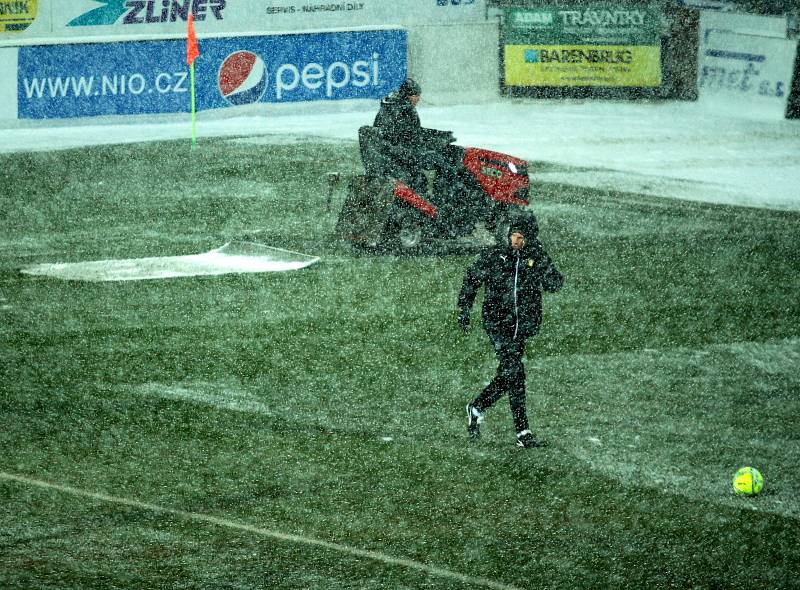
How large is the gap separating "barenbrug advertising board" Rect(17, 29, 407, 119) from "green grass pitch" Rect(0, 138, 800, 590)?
34.2ft

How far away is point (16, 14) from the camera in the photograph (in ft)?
95.8

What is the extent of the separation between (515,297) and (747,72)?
21.8 meters

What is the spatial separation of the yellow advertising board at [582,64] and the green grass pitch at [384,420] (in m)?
14.3

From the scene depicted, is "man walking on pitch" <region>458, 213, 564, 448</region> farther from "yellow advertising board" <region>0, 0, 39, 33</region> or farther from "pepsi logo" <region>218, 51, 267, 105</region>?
"yellow advertising board" <region>0, 0, 39, 33</region>

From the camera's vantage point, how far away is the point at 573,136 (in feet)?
84.8

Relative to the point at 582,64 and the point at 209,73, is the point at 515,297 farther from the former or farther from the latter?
the point at 582,64

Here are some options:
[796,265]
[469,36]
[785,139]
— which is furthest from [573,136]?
[796,265]

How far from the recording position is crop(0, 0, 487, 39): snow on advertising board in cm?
2956

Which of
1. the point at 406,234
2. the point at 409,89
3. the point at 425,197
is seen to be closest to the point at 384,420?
the point at 406,234

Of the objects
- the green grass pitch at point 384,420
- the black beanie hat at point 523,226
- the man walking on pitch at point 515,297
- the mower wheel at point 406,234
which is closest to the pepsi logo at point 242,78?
the green grass pitch at point 384,420

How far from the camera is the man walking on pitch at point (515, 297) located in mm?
9086

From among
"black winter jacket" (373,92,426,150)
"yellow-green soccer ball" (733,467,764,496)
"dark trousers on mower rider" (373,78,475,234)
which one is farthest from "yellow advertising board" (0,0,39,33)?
"yellow-green soccer ball" (733,467,764,496)

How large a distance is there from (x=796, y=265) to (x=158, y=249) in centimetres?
760

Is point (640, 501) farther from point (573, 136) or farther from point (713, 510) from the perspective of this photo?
point (573, 136)
